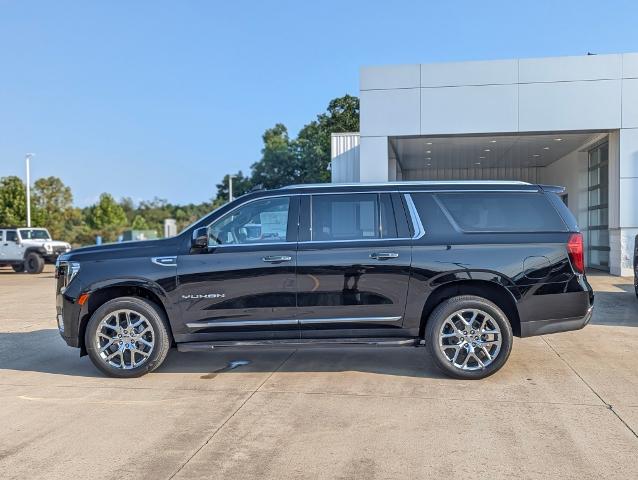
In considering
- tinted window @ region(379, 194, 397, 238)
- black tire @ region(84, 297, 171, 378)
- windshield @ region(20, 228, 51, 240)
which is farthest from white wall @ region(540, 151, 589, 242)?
windshield @ region(20, 228, 51, 240)

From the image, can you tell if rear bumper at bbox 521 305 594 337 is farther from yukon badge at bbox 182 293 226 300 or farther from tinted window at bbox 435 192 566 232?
yukon badge at bbox 182 293 226 300

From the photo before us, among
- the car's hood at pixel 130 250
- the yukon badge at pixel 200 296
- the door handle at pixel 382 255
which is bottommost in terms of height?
the yukon badge at pixel 200 296

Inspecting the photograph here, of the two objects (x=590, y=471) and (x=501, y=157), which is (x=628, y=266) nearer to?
(x=501, y=157)

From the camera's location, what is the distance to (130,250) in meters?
6.14

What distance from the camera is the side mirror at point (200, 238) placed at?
5914 mm

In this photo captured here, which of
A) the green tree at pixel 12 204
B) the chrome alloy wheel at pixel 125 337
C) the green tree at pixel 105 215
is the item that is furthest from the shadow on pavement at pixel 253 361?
the green tree at pixel 105 215

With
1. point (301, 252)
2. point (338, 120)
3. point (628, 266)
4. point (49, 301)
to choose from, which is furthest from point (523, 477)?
point (338, 120)

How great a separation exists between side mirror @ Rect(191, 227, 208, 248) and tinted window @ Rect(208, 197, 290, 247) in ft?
0.29

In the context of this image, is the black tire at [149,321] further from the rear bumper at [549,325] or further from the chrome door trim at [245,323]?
the rear bumper at [549,325]

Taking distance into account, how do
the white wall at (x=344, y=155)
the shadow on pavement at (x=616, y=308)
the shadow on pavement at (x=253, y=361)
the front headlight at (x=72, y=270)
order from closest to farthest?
the front headlight at (x=72, y=270)
the shadow on pavement at (x=253, y=361)
the shadow on pavement at (x=616, y=308)
the white wall at (x=344, y=155)

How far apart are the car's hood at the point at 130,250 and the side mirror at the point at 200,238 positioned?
0.24 meters

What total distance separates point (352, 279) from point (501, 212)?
66.9 inches

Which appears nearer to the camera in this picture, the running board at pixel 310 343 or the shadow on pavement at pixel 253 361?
the running board at pixel 310 343

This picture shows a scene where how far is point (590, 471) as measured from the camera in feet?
12.4
